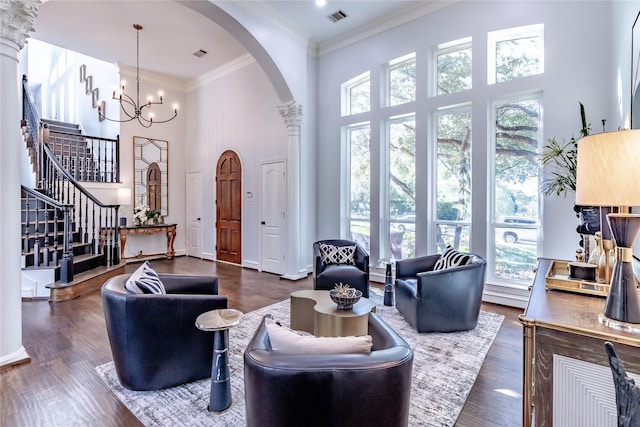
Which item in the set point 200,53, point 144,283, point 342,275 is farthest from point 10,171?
point 200,53

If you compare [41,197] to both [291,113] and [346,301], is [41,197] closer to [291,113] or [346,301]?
[291,113]

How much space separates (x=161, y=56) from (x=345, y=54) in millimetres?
3750

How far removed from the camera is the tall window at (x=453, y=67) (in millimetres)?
4504

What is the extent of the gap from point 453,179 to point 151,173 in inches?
260

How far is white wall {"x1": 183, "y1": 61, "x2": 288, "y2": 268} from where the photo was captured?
6250mm

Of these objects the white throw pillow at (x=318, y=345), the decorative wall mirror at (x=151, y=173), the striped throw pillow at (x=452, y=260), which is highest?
the decorative wall mirror at (x=151, y=173)

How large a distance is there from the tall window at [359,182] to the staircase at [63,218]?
4235 mm

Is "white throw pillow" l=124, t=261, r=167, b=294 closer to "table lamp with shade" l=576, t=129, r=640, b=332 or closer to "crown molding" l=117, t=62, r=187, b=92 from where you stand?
"table lamp with shade" l=576, t=129, r=640, b=332

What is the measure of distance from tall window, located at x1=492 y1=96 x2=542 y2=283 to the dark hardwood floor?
0.64 m

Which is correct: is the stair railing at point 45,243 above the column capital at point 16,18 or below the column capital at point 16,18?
below

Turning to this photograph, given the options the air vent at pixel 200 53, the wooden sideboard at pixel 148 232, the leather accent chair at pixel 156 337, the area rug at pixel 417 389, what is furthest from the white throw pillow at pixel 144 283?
the air vent at pixel 200 53

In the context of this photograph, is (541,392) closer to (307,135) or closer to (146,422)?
(146,422)

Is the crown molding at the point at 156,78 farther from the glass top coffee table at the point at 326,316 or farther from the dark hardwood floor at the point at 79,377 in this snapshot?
the glass top coffee table at the point at 326,316

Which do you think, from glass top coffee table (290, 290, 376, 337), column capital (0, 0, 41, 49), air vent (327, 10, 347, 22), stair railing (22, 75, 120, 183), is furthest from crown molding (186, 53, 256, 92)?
glass top coffee table (290, 290, 376, 337)
